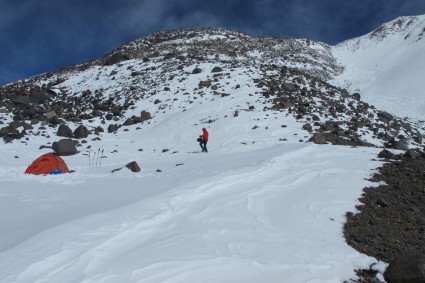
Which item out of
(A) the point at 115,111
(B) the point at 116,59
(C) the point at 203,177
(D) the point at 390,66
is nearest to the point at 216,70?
(A) the point at 115,111

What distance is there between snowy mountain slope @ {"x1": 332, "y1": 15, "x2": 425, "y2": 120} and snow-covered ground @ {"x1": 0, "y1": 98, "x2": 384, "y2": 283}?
23.4m

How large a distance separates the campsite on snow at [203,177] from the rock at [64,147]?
0.07m

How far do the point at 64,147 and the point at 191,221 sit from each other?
530 inches

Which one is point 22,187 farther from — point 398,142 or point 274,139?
point 398,142

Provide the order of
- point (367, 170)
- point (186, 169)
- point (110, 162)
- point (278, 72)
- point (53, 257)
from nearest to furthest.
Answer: point (53, 257), point (367, 170), point (186, 169), point (110, 162), point (278, 72)

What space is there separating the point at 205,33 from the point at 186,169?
44.7m

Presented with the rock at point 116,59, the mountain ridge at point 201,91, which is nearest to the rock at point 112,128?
the mountain ridge at point 201,91

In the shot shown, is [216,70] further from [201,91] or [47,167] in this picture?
[47,167]

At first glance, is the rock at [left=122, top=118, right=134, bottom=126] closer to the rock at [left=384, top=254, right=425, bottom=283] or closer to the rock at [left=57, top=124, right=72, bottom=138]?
the rock at [left=57, top=124, right=72, bottom=138]

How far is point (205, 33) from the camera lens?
5581 cm

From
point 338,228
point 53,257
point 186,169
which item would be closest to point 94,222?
point 53,257

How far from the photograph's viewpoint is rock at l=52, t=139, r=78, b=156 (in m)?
18.9

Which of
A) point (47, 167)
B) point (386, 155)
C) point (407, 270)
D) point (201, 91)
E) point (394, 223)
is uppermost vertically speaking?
point (201, 91)

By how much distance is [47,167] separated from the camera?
15.0 metres
